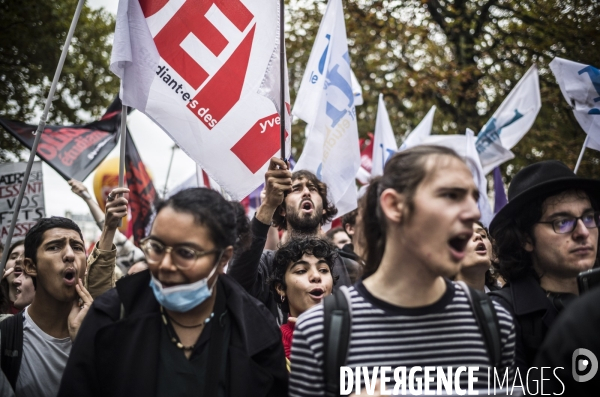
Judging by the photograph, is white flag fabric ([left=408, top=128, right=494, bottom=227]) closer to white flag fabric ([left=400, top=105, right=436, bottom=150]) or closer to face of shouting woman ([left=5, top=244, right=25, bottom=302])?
white flag fabric ([left=400, top=105, right=436, bottom=150])

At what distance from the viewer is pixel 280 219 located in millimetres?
5289

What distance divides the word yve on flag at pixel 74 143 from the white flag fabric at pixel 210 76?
7.89 ft

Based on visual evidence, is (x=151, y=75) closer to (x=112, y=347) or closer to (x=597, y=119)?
(x=112, y=347)

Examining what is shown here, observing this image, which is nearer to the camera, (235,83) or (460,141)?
(235,83)

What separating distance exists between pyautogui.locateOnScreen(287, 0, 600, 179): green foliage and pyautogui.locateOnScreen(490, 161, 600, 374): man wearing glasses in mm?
8575

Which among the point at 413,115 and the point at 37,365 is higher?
the point at 413,115

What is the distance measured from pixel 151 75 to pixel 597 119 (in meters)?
4.25

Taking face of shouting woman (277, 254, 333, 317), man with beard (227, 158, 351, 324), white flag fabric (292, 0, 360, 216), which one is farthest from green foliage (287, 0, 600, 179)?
face of shouting woman (277, 254, 333, 317)

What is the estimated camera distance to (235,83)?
13.2 feet

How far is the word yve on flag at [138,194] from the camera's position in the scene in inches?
273

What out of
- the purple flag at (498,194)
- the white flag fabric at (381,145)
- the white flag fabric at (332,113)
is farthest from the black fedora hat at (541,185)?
the purple flag at (498,194)

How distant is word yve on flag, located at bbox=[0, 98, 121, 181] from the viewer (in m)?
5.95

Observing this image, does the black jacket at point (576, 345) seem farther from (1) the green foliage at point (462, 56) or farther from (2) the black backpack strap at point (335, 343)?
(1) the green foliage at point (462, 56)

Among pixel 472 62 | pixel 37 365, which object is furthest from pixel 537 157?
pixel 37 365
